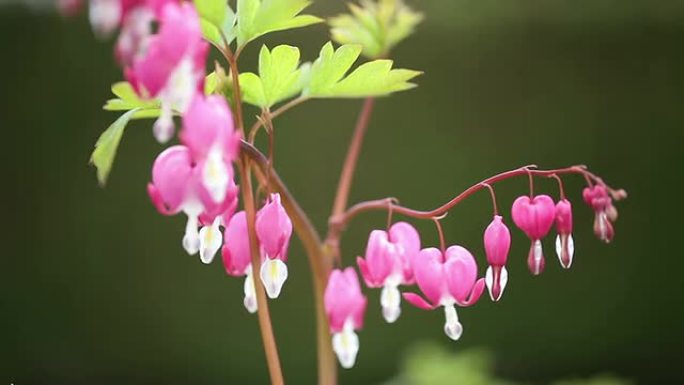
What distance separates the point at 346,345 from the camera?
766mm

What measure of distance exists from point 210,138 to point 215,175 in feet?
0.09

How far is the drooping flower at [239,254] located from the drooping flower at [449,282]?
5.8 inches

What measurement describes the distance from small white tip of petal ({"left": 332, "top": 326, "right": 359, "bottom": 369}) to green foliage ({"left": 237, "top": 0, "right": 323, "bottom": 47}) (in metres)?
0.28

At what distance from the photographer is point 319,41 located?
312 cm

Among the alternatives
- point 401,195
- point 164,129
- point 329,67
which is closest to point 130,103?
point 329,67

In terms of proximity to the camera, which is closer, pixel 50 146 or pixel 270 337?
pixel 270 337

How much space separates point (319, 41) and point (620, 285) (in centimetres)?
147

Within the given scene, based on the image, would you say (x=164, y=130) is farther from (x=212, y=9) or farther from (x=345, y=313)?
(x=345, y=313)

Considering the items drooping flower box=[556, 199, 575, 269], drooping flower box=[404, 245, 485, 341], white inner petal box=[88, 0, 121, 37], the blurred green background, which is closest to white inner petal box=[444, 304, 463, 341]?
drooping flower box=[404, 245, 485, 341]

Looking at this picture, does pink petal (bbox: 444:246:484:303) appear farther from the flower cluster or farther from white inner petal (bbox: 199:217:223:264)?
white inner petal (bbox: 199:217:223:264)

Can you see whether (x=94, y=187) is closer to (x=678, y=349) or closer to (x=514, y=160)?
(x=514, y=160)

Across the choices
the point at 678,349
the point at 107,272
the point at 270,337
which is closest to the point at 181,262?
the point at 107,272

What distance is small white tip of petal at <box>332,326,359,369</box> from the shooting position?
2.48 ft

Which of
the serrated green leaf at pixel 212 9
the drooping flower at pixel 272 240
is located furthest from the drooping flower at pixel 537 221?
the serrated green leaf at pixel 212 9
